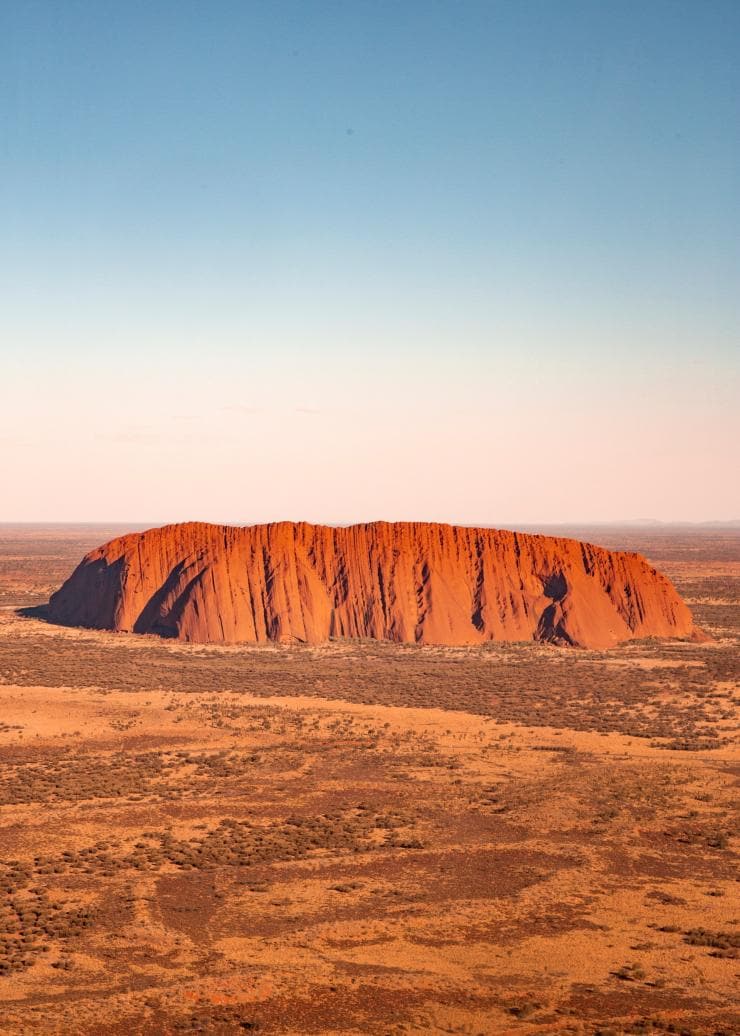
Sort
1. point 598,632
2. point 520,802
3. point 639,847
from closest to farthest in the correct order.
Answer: point 639,847, point 520,802, point 598,632

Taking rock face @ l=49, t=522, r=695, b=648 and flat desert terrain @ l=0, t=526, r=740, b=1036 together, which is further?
rock face @ l=49, t=522, r=695, b=648

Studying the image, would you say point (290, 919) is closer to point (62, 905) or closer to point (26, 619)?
point (62, 905)

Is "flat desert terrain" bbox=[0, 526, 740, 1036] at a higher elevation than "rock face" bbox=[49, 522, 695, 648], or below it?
below

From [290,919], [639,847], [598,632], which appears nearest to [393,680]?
[598,632]

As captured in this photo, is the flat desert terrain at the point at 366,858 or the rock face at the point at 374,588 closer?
the flat desert terrain at the point at 366,858

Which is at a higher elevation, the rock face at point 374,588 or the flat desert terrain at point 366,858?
the rock face at point 374,588
